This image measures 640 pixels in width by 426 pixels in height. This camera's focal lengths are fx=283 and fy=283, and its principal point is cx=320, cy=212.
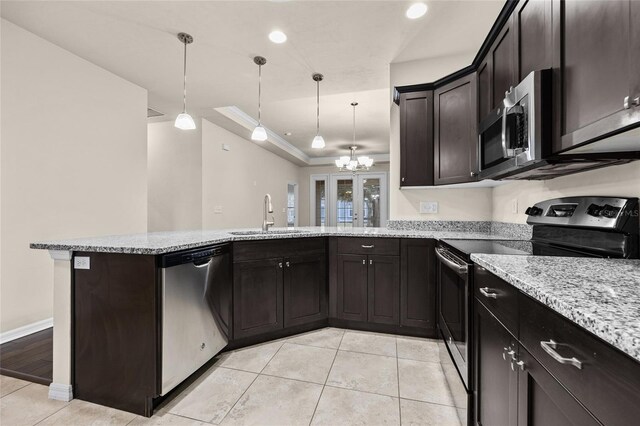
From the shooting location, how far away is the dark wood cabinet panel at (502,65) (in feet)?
5.24

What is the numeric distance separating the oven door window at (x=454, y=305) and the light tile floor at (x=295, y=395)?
34 centimetres

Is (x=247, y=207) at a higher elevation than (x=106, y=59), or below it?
below

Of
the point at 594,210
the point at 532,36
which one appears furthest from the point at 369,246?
the point at 532,36

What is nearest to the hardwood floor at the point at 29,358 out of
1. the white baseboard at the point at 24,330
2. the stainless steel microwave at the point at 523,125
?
the white baseboard at the point at 24,330

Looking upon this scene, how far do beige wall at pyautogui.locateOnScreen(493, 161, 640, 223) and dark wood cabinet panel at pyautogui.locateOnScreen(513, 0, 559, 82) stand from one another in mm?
605

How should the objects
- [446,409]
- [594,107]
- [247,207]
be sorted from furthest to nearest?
1. [247,207]
2. [446,409]
3. [594,107]

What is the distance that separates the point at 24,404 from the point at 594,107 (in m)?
3.09

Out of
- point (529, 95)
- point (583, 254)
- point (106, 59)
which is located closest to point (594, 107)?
point (529, 95)

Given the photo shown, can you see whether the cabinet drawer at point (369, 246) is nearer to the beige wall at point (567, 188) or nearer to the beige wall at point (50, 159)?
the beige wall at point (567, 188)

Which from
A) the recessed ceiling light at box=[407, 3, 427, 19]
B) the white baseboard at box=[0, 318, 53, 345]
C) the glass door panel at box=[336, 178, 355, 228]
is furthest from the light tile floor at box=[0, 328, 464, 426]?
the glass door panel at box=[336, 178, 355, 228]

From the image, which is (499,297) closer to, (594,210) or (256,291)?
(594,210)

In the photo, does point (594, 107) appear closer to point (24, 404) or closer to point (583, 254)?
point (583, 254)

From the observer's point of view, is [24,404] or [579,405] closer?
[579,405]

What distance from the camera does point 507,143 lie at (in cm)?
145
